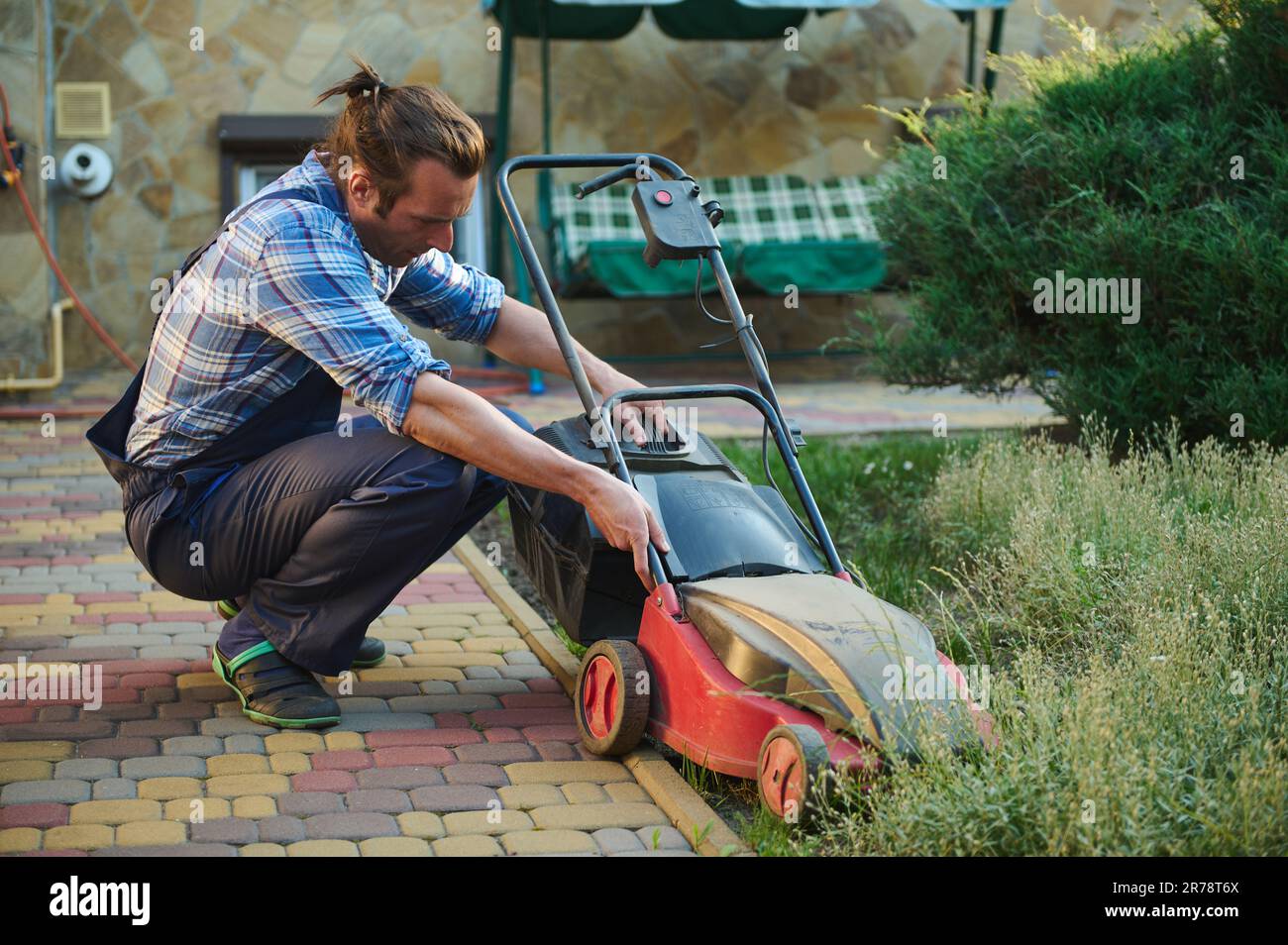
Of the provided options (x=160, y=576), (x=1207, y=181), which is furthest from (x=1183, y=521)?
(x=160, y=576)

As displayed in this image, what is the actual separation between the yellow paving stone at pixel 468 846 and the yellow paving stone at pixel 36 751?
3.41 ft

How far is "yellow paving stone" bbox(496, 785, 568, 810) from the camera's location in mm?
3172

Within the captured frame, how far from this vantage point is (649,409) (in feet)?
12.8

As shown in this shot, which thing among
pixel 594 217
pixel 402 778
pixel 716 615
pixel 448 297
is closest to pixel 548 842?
pixel 402 778

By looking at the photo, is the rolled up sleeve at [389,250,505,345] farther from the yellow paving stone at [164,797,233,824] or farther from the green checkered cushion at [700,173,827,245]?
the green checkered cushion at [700,173,827,245]

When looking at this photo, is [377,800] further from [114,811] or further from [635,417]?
[635,417]

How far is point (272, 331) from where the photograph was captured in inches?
134

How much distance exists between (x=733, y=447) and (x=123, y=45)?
5.65m

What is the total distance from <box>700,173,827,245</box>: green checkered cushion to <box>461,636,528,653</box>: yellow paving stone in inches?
241

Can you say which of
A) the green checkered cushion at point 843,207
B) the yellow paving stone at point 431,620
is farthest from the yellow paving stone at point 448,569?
the green checkered cushion at point 843,207

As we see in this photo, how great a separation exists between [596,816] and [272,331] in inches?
53.7

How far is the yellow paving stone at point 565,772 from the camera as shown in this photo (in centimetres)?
332
